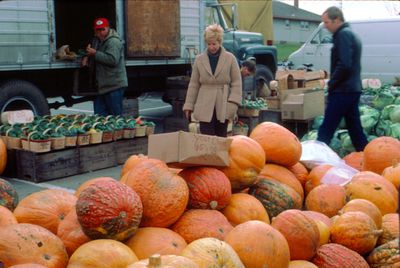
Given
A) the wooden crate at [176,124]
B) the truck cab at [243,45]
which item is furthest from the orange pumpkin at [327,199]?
the truck cab at [243,45]

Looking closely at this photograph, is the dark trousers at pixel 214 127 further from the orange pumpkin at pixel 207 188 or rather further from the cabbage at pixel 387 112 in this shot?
the orange pumpkin at pixel 207 188

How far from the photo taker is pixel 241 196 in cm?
331

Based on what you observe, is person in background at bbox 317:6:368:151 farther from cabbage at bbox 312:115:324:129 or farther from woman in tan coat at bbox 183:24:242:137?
cabbage at bbox 312:115:324:129

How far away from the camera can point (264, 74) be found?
1353cm

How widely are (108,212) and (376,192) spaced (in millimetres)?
1960

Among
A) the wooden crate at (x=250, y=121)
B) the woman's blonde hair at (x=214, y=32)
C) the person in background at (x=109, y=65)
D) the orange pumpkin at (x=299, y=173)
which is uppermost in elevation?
the woman's blonde hair at (x=214, y=32)

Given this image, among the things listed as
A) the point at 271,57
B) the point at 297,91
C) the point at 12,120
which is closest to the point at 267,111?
the point at 297,91

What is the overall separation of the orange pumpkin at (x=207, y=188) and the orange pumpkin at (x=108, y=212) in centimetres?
48

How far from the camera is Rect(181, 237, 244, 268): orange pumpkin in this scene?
233cm

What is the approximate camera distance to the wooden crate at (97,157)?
23.9 feet

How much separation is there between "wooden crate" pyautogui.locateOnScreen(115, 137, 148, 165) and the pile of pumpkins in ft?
14.0

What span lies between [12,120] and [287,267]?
5.72 meters

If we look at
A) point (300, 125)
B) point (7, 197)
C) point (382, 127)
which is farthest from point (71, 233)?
point (300, 125)

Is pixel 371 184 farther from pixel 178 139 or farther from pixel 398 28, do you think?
pixel 398 28
